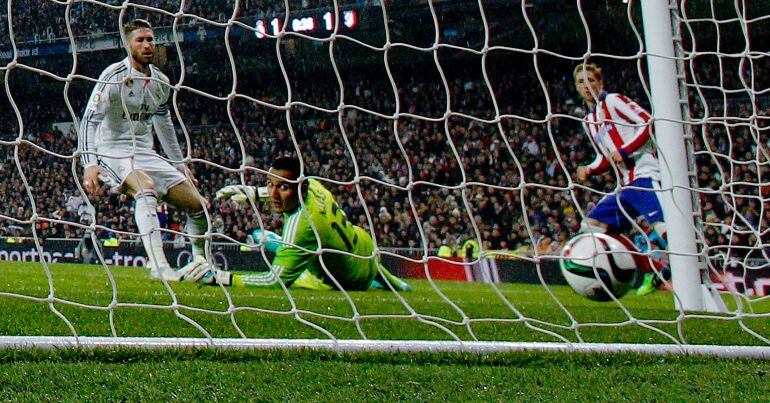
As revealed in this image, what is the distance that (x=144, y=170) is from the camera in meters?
4.89

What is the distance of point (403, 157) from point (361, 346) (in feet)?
26.9

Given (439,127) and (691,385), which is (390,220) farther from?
(691,385)

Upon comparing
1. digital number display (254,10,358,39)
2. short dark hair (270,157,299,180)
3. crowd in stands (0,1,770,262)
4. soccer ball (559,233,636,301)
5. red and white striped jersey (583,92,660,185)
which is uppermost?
digital number display (254,10,358,39)

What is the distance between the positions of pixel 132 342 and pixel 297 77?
493 inches

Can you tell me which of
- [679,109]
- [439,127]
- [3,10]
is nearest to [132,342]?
[679,109]

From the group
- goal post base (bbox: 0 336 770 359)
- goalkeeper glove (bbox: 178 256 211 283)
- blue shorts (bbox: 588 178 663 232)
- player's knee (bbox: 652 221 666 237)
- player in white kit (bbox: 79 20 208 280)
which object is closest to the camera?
goal post base (bbox: 0 336 770 359)

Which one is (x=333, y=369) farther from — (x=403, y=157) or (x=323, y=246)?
(x=403, y=157)

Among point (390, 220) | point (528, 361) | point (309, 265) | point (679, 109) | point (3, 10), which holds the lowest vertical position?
point (390, 220)

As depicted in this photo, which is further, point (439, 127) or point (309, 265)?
point (439, 127)

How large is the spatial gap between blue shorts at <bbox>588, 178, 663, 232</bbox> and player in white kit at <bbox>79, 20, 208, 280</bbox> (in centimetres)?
250

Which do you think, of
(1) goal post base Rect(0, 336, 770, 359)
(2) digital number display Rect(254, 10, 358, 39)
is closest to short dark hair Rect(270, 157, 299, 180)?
(1) goal post base Rect(0, 336, 770, 359)

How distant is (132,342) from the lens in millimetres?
1949

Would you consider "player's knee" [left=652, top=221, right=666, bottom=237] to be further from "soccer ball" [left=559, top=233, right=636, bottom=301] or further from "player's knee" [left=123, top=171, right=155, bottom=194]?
"player's knee" [left=123, top=171, right=155, bottom=194]

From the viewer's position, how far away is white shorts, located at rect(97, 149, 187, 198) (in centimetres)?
473
